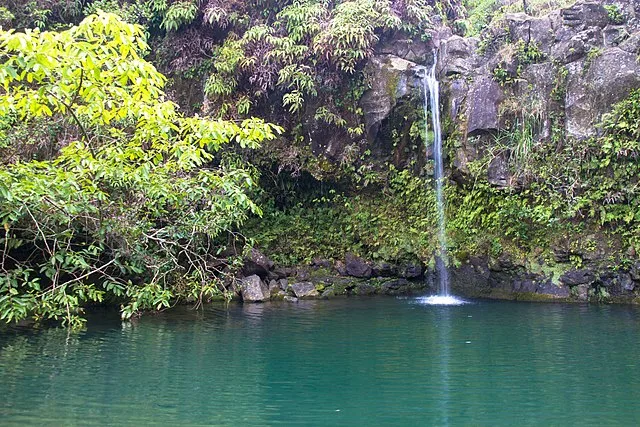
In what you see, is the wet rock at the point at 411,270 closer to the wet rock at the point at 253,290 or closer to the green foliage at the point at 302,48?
the wet rock at the point at 253,290

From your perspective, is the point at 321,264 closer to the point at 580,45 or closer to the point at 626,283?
Result: the point at 626,283

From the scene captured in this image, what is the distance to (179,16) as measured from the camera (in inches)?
601

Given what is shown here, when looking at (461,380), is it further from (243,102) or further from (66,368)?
(243,102)

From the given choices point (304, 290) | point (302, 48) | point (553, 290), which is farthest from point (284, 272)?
point (553, 290)

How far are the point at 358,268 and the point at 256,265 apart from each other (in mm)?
2589

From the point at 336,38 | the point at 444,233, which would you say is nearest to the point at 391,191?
the point at 444,233

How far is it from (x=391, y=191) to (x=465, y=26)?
5032 millimetres

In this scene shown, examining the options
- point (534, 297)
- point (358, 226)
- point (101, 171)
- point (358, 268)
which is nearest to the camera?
point (101, 171)

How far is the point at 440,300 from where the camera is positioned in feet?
45.6

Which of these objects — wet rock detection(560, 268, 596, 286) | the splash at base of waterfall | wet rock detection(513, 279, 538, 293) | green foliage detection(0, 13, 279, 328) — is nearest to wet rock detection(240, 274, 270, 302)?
green foliage detection(0, 13, 279, 328)

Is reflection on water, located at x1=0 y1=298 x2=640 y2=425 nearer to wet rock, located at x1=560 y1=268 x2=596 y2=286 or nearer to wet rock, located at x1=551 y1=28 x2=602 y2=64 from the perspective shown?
wet rock, located at x1=560 y1=268 x2=596 y2=286

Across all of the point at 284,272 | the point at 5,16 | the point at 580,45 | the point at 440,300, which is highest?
the point at 5,16

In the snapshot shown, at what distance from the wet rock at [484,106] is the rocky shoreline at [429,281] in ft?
9.95

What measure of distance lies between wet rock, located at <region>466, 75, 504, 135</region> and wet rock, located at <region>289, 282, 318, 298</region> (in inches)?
204
